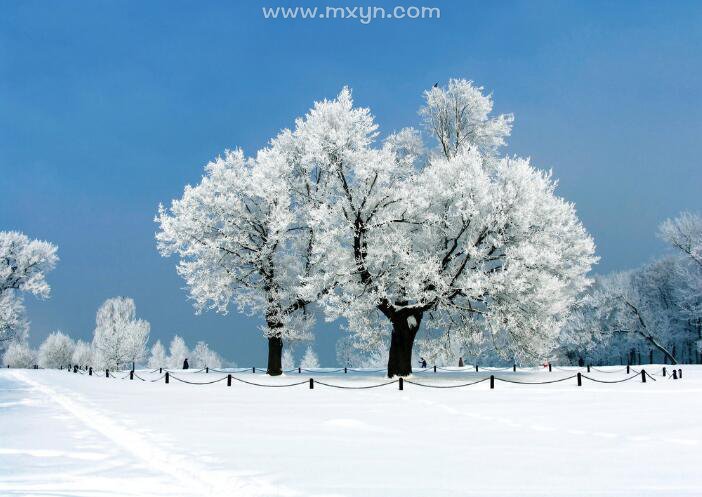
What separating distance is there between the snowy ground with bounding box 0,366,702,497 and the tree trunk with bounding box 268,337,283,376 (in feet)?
52.0

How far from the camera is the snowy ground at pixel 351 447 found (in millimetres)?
8609

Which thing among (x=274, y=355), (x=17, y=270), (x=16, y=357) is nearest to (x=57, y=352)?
(x=16, y=357)

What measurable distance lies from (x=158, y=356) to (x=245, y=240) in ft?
277

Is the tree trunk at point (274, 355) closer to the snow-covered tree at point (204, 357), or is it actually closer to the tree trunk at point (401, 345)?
the tree trunk at point (401, 345)

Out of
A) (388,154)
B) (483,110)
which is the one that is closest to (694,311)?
(483,110)

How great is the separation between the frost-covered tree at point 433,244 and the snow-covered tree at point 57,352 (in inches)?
2924

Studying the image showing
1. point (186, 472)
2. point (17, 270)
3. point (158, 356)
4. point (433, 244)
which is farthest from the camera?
point (158, 356)

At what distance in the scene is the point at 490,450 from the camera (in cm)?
1155

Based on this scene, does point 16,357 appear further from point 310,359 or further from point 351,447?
point 351,447

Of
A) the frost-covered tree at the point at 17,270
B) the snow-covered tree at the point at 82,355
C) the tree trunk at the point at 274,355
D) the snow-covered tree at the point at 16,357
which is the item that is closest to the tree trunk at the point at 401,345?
the tree trunk at the point at 274,355

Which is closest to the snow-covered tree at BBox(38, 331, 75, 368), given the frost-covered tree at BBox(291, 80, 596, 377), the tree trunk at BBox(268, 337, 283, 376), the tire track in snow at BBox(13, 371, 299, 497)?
the tree trunk at BBox(268, 337, 283, 376)

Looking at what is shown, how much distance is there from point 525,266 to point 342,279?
Result: 8798 mm

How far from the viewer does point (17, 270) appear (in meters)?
64.0

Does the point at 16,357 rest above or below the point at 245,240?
below
